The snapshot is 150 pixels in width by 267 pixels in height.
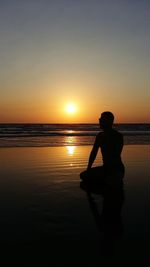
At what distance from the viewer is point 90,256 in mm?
3984

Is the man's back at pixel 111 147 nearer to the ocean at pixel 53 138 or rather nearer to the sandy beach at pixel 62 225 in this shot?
the sandy beach at pixel 62 225

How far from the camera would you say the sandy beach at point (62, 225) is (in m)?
3.97

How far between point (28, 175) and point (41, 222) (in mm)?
4666

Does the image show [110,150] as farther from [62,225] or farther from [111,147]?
[62,225]

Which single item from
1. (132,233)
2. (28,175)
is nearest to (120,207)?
(132,233)

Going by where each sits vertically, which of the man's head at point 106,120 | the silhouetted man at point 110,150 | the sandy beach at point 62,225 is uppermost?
the man's head at point 106,120

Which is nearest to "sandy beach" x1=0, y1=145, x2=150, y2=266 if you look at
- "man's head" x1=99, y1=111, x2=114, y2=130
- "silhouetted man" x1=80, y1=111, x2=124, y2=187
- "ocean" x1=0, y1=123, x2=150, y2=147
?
"silhouetted man" x1=80, y1=111, x2=124, y2=187

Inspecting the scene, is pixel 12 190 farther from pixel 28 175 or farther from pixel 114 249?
pixel 114 249

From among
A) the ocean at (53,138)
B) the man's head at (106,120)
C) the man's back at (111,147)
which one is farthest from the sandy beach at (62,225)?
the ocean at (53,138)

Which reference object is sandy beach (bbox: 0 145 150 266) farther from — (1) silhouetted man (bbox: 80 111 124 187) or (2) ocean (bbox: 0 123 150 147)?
(2) ocean (bbox: 0 123 150 147)

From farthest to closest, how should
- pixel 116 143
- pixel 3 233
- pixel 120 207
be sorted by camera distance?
pixel 116 143 → pixel 120 207 → pixel 3 233

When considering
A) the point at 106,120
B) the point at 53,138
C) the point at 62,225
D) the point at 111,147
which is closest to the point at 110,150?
the point at 111,147

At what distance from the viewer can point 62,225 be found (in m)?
5.12

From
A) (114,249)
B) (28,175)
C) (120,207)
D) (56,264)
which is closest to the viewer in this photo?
(56,264)
